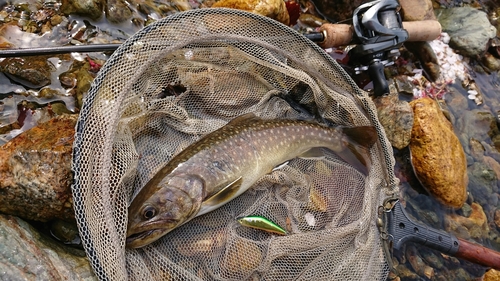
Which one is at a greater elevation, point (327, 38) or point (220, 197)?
point (327, 38)

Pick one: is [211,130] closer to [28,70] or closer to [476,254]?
[28,70]

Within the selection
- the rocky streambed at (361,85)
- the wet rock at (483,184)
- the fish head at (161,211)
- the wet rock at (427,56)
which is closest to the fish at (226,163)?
the fish head at (161,211)

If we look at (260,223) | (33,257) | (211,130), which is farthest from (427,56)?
(33,257)

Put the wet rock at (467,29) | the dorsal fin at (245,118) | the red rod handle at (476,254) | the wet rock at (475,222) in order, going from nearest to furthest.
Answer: the dorsal fin at (245,118)
the red rod handle at (476,254)
the wet rock at (475,222)
the wet rock at (467,29)

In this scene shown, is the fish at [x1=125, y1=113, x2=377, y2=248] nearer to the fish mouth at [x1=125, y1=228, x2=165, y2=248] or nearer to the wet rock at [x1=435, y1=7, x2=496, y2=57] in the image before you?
the fish mouth at [x1=125, y1=228, x2=165, y2=248]

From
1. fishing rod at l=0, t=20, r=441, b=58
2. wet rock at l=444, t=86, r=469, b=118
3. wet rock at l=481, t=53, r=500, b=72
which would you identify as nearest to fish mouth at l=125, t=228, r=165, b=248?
fishing rod at l=0, t=20, r=441, b=58

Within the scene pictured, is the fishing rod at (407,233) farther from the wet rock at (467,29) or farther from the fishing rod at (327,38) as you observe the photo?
the wet rock at (467,29)

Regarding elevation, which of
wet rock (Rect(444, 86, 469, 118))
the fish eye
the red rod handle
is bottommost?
the red rod handle
